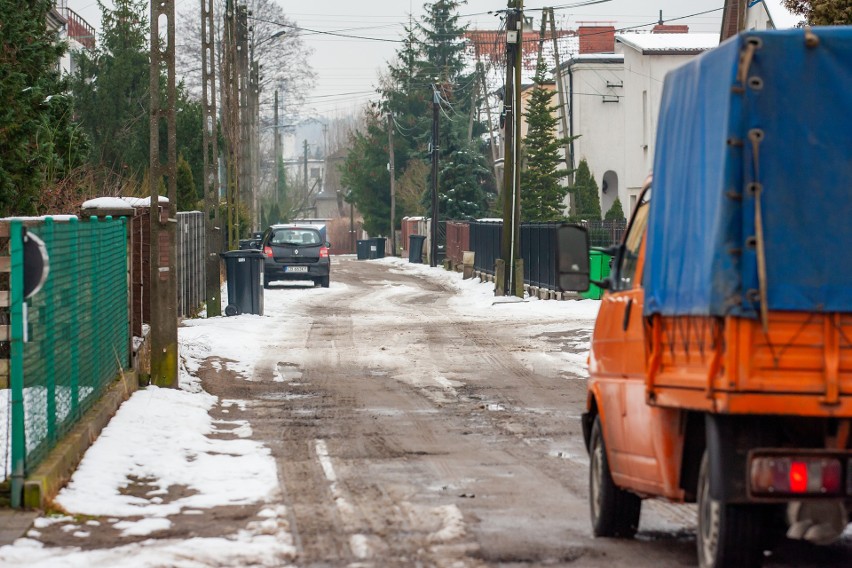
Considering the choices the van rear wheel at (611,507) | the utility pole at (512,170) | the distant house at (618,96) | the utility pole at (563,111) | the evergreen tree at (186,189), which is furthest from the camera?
the utility pole at (563,111)

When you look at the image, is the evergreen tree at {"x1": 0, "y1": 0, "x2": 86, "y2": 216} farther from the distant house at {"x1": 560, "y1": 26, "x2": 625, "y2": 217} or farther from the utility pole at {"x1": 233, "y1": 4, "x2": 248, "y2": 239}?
the distant house at {"x1": 560, "y1": 26, "x2": 625, "y2": 217}

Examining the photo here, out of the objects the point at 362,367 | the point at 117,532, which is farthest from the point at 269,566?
the point at 362,367

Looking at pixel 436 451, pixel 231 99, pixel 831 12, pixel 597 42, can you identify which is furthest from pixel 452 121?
pixel 436 451

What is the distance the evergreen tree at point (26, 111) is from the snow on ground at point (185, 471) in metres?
2.86

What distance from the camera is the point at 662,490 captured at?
6.93 metres

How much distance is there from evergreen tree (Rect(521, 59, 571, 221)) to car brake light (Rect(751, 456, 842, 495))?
51.7 meters

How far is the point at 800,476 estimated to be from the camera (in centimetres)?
590

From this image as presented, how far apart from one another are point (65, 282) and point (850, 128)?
6.14m

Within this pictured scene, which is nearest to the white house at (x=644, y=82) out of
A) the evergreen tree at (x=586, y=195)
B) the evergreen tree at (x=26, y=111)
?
the evergreen tree at (x=586, y=195)

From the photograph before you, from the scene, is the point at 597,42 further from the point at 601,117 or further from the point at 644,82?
the point at 644,82

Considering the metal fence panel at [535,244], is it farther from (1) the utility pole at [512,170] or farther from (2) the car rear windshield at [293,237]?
(2) the car rear windshield at [293,237]

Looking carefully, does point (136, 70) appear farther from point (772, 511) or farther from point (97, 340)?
point (772, 511)

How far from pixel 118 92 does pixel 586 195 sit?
21150 millimetres

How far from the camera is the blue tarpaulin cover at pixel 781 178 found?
235 inches
